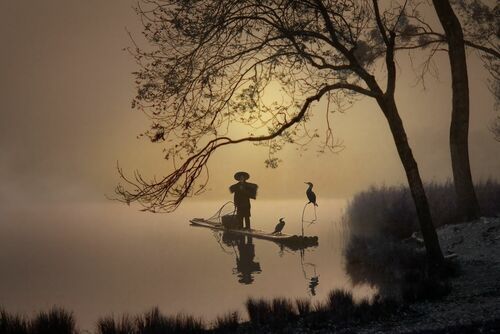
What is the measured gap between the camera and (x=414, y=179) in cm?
1365

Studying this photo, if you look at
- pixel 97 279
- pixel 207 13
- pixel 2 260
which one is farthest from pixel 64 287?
pixel 207 13

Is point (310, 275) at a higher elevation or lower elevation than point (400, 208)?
lower

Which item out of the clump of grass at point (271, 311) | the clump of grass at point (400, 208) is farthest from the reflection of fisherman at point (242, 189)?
the clump of grass at point (271, 311)

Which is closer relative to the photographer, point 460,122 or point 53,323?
point 53,323

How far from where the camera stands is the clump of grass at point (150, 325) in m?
9.66

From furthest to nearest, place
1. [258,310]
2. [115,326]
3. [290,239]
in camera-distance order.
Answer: [290,239], [258,310], [115,326]

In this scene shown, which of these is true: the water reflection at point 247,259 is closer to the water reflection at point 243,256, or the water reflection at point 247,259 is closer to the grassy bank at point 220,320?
the water reflection at point 243,256

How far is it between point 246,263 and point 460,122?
9839 mm

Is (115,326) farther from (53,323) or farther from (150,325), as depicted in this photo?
(53,323)

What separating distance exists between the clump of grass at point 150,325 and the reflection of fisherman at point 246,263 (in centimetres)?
792

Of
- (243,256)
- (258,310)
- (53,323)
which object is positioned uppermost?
(243,256)

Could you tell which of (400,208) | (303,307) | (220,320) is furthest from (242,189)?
(220,320)

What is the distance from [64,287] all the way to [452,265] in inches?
528

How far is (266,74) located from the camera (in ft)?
45.3
